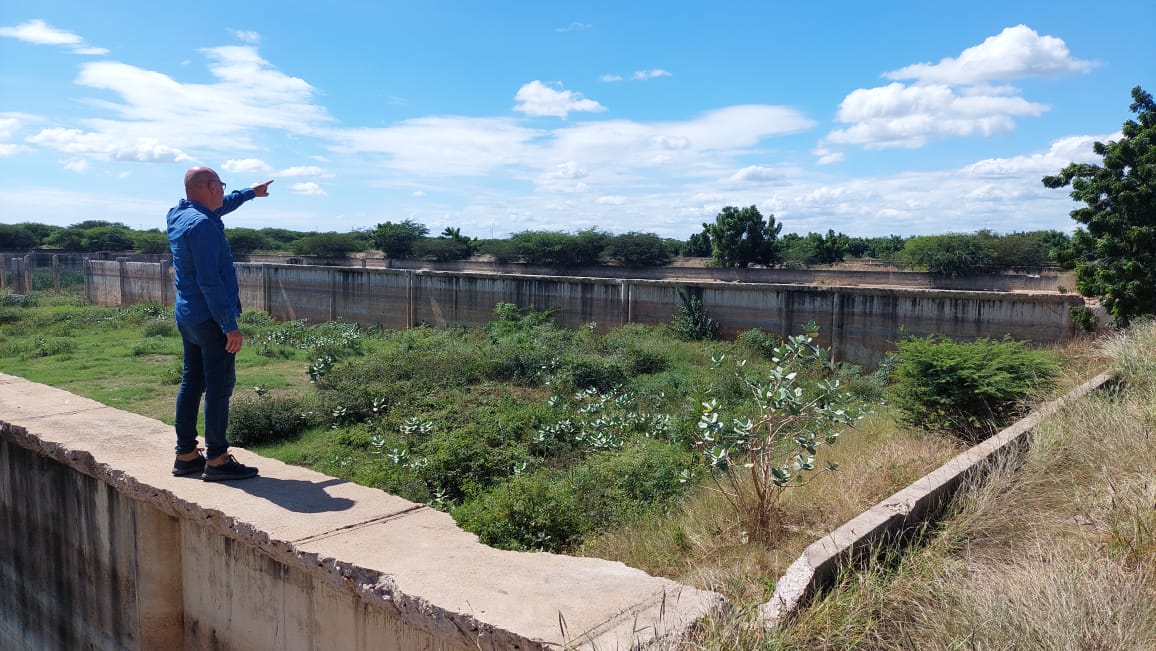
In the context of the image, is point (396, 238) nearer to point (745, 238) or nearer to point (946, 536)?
point (745, 238)

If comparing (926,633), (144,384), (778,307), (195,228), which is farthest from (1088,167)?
(144,384)

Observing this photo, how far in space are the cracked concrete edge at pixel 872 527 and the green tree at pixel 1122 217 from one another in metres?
8.59

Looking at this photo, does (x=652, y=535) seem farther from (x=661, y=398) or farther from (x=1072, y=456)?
(x=661, y=398)

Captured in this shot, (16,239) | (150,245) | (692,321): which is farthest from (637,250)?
(16,239)

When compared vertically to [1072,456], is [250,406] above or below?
below

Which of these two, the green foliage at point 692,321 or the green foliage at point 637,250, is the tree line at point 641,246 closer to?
the green foliage at point 637,250

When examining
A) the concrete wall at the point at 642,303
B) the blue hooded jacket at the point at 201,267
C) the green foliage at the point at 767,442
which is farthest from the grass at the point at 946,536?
the concrete wall at the point at 642,303

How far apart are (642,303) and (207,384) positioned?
17.7 m

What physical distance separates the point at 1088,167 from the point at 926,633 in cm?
1284

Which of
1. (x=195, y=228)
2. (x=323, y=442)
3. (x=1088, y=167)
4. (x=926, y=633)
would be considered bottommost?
(x=323, y=442)

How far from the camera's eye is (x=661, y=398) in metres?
12.8

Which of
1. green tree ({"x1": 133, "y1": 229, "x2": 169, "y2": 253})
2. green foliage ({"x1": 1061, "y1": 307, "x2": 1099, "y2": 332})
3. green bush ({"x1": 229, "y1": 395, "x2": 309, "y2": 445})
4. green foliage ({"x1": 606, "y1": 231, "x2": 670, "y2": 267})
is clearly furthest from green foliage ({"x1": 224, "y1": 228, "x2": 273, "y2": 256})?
green foliage ({"x1": 1061, "y1": 307, "x2": 1099, "y2": 332})

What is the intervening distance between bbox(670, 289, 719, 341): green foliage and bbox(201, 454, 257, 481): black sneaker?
635 inches

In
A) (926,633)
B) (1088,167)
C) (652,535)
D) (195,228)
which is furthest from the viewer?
(1088,167)
